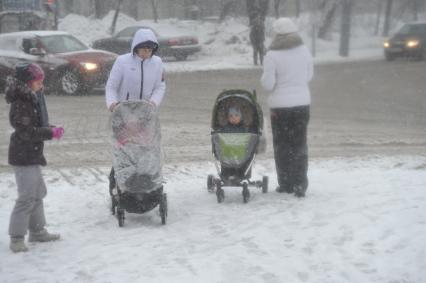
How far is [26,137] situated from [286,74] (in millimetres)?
3013

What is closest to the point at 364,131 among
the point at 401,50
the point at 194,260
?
the point at 194,260

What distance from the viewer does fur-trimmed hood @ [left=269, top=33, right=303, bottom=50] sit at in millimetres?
7781

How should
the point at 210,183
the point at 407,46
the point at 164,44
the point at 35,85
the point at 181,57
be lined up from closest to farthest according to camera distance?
the point at 35,85
the point at 210,183
the point at 407,46
the point at 164,44
the point at 181,57

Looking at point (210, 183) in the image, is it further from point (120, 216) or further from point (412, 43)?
point (412, 43)

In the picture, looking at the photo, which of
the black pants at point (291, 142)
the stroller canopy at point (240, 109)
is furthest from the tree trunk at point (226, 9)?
the black pants at point (291, 142)

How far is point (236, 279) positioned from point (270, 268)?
0.34 m

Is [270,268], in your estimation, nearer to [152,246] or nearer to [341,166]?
[152,246]

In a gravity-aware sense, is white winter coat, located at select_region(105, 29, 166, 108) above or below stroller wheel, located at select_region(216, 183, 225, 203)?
above

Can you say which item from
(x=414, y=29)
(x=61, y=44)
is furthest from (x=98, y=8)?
(x=61, y=44)

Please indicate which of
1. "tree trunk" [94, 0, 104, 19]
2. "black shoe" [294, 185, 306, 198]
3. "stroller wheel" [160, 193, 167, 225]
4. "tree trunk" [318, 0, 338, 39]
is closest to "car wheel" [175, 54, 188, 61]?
"tree trunk" [318, 0, 338, 39]

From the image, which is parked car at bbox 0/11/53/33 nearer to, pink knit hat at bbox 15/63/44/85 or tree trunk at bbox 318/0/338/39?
tree trunk at bbox 318/0/338/39

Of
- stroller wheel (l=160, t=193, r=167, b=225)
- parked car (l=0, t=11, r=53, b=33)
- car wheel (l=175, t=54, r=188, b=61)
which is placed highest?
parked car (l=0, t=11, r=53, b=33)

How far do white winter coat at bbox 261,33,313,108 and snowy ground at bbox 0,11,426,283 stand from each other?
1.05m

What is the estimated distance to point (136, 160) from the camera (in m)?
6.84
